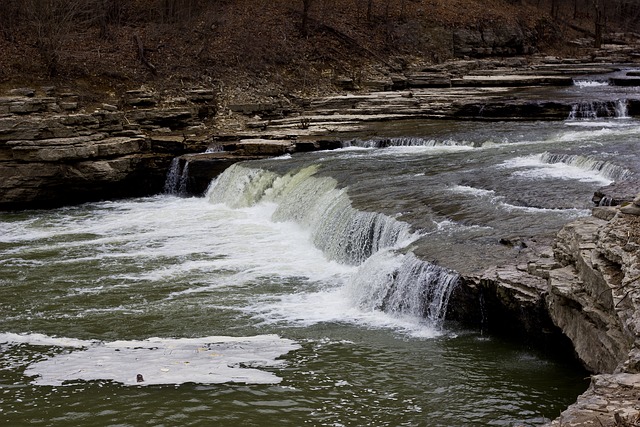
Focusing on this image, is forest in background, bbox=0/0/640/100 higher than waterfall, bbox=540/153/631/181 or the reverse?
higher

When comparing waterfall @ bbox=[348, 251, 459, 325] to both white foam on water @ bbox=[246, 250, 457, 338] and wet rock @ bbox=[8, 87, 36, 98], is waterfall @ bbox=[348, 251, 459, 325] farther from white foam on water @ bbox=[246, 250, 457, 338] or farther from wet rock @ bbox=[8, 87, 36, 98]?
wet rock @ bbox=[8, 87, 36, 98]

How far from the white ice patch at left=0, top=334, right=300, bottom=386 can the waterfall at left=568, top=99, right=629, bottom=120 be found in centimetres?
1596

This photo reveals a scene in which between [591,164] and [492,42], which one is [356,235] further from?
[492,42]

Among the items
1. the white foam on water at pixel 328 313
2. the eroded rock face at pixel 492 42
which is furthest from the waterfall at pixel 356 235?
the eroded rock face at pixel 492 42

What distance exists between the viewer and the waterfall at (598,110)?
23312 mm

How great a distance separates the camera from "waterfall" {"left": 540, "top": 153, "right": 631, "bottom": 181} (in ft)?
49.4

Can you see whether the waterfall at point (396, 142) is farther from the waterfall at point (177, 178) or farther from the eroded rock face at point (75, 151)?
the eroded rock face at point (75, 151)

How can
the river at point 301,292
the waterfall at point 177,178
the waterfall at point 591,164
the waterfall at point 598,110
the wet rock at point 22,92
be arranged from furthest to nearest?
1. the wet rock at point 22,92
2. the waterfall at point 598,110
3. the waterfall at point 177,178
4. the waterfall at point 591,164
5. the river at point 301,292

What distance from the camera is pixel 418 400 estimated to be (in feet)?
27.2

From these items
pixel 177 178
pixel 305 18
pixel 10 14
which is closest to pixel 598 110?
pixel 177 178

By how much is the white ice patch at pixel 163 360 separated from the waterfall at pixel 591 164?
26.4ft

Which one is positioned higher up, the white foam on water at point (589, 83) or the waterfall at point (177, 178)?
the white foam on water at point (589, 83)

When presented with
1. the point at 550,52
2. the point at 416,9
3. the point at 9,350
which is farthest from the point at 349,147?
the point at 550,52

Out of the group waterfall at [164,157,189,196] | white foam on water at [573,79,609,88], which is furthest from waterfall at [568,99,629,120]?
waterfall at [164,157,189,196]
